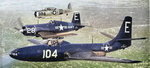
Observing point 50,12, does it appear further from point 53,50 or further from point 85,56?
point 85,56

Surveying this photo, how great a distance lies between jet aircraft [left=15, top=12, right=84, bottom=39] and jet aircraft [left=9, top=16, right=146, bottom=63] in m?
0.13

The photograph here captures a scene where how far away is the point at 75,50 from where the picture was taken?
4.89 metres

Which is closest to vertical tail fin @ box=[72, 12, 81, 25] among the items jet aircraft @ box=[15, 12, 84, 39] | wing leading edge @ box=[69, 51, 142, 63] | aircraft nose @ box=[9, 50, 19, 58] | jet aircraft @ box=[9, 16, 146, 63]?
jet aircraft @ box=[15, 12, 84, 39]

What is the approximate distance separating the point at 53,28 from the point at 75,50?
1.66ft

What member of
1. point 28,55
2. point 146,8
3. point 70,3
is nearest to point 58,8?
point 70,3

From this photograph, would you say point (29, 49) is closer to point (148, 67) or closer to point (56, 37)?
point (56, 37)

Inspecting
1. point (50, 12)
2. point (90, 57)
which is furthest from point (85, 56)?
point (50, 12)

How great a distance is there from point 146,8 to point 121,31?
2.12ft

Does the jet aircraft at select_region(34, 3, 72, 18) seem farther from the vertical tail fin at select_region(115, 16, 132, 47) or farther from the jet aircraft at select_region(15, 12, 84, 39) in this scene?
the vertical tail fin at select_region(115, 16, 132, 47)

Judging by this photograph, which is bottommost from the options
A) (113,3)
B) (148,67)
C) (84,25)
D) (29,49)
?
(148,67)

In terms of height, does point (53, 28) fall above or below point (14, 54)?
above

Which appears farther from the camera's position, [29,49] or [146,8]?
[146,8]

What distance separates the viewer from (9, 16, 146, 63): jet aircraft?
477 cm

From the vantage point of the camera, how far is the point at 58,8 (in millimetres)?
4930
